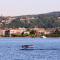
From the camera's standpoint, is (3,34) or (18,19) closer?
(3,34)

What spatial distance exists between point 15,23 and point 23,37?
6024 cm

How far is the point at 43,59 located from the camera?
30016mm

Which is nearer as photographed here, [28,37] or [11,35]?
[28,37]

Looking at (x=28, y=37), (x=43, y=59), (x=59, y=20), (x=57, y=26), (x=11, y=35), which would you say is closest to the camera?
(x=43, y=59)

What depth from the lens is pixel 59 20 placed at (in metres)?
197

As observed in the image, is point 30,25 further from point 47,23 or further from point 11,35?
point 11,35

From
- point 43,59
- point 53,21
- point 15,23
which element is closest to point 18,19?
point 15,23

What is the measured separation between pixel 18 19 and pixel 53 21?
64.4 feet

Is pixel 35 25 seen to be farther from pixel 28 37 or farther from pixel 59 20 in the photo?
pixel 28 37

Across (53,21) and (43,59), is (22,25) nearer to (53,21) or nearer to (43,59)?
(53,21)

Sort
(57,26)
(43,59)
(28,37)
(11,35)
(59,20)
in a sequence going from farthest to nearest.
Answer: (59,20) < (57,26) < (11,35) < (28,37) < (43,59)

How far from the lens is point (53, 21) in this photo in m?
190

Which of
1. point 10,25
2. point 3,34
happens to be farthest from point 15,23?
point 3,34

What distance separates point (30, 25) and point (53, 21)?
38.2 ft
